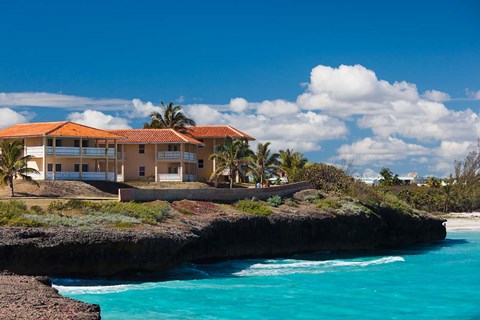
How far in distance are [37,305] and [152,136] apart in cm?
5445

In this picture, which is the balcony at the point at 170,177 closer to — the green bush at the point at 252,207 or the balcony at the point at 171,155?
the balcony at the point at 171,155

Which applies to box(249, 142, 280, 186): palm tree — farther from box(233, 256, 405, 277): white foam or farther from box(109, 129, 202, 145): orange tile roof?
box(233, 256, 405, 277): white foam

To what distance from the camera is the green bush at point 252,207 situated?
55516mm

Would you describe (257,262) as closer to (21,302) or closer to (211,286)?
(211,286)

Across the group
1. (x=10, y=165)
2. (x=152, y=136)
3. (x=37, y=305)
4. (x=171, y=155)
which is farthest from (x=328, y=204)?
(x=37, y=305)

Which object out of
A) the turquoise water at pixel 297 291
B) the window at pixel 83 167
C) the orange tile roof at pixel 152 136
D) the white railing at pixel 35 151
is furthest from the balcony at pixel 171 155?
the turquoise water at pixel 297 291

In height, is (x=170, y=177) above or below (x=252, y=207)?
above

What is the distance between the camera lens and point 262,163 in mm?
78688

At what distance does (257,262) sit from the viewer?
51688mm

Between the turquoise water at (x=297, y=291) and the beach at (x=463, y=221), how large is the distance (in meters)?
41.0

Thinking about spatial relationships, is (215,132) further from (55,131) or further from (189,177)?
(55,131)

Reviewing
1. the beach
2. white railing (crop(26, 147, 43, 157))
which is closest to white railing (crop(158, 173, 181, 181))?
white railing (crop(26, 147, 43, 157))

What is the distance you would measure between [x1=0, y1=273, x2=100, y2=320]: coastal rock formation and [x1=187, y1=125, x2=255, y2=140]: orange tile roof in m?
56.3

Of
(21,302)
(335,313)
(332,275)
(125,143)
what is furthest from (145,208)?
(125,143)
